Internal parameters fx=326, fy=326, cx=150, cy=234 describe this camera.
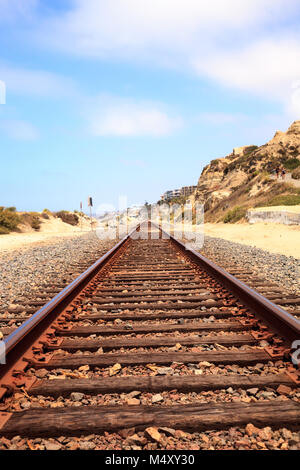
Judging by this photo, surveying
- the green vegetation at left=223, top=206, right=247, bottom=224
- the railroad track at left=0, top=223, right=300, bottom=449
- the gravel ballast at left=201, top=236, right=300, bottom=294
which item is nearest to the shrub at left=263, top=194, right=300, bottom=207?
the green vegetation at left=223, top=206, right=247, bottom=224

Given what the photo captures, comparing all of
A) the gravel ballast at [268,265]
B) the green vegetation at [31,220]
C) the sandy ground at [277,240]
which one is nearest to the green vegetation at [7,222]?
the green vegetation at [31,220]

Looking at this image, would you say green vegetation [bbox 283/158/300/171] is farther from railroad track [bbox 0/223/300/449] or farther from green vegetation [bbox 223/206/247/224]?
railroad track [bbox 0/223/300/449]

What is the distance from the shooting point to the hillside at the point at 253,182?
27.8m

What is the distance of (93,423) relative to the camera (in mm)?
1833

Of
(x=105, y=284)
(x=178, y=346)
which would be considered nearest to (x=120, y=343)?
(x=178, y=346)

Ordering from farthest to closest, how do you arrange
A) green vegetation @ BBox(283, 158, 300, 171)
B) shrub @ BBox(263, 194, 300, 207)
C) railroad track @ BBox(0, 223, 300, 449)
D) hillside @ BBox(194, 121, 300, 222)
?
green vegetation @ BBox(283, 158, 300, 171) < hillside @ BBox(194, 121, 300, 222) < shrub @ BBox(263, 194, 300, 207) < railroad track @ BBox(0, 223, 300, 449)

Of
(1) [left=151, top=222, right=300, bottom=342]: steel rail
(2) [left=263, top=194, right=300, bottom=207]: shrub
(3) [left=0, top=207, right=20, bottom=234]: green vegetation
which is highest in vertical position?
(2) [left=263, top=194, right=300, bottom=207]: shrub

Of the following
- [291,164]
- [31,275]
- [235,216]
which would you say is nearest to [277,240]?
[31,275]

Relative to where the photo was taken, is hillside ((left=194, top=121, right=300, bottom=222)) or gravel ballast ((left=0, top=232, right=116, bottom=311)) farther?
hillside ((left=194, top=121, right=300, bottom=222))

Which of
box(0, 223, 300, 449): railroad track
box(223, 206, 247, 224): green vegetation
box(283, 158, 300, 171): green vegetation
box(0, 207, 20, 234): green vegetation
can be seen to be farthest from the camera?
box(283, 158, 300, 171): green vegetation

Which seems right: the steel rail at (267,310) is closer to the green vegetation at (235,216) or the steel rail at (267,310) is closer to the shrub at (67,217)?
the green vegetation at (235,216)

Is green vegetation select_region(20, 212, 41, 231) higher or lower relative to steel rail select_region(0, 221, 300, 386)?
higher

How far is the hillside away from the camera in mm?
27848

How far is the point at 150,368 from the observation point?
8.20ft
